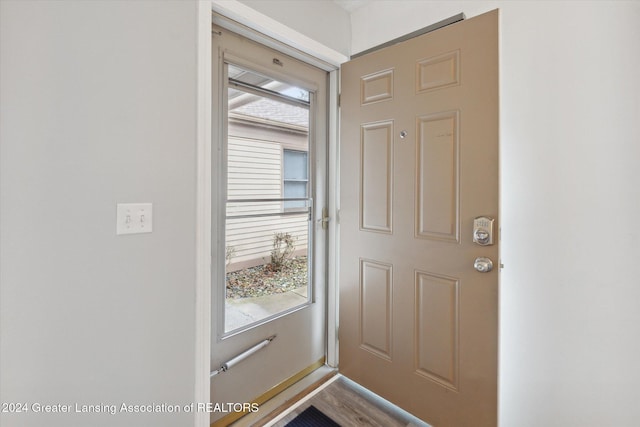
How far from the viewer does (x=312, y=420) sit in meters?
1.57

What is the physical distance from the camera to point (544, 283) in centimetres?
129

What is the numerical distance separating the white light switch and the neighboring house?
427 mm

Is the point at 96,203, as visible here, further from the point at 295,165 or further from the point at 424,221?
the point at 424,221

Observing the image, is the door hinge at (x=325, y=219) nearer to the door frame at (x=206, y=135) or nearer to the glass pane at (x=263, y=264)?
the glass pane at (x=263, y=264)

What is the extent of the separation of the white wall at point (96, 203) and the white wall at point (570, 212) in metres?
1.48

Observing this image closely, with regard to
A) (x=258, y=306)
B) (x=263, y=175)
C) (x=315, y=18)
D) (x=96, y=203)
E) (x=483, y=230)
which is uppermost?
(x=315, y=18)

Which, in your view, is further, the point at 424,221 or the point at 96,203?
the point at 424,221

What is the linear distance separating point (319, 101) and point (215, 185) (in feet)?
3.07

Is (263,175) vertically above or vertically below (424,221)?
above

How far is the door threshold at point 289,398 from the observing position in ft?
5.16

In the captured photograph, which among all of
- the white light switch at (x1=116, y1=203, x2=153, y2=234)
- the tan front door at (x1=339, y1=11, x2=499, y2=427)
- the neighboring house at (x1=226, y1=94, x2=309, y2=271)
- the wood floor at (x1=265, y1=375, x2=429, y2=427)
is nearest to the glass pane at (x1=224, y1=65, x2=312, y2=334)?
the neighboring house at (x1=226, y1=94, x2=309, y2=271)

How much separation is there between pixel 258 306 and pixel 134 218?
86 centimetres

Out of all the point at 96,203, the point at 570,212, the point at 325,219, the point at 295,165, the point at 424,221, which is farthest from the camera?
the point at 325,219

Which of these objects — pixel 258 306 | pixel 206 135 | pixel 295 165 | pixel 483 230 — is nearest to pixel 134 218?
pixel 206 135
